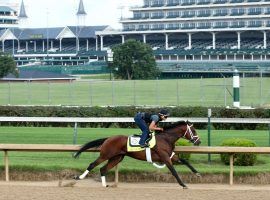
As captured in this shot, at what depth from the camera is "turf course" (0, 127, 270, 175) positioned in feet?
51.1

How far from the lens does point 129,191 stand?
13.8 metres

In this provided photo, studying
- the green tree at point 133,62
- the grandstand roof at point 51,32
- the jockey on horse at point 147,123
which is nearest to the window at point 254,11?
the green tree at point 133,62

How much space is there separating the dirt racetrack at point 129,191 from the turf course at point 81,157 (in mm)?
596

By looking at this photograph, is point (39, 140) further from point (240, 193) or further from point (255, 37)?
point (255, 37)

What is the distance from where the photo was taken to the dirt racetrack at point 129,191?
13.0 m

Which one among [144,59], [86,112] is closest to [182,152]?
[86,112]

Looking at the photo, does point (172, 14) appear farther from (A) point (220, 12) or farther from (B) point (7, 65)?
(B) point (7, 65)

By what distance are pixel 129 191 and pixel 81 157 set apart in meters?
3.77

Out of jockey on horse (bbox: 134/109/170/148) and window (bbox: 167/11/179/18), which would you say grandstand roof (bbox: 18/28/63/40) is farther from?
jockey on horse (bbox: 134/109/170/148)

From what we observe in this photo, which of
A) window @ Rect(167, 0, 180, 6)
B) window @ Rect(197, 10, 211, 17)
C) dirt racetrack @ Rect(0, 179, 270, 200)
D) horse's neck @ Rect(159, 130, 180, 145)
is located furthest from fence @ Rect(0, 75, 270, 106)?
window @ Rect(167, 0, 180, 6)

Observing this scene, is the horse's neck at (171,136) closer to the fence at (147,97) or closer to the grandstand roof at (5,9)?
the fence at (147,97)

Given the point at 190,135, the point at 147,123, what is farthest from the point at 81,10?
the point at 190,135

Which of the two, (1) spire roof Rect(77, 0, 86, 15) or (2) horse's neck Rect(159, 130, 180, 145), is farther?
(1) spire roof Rect(77, 0, 86, 15)

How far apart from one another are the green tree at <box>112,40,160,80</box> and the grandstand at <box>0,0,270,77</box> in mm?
9733
